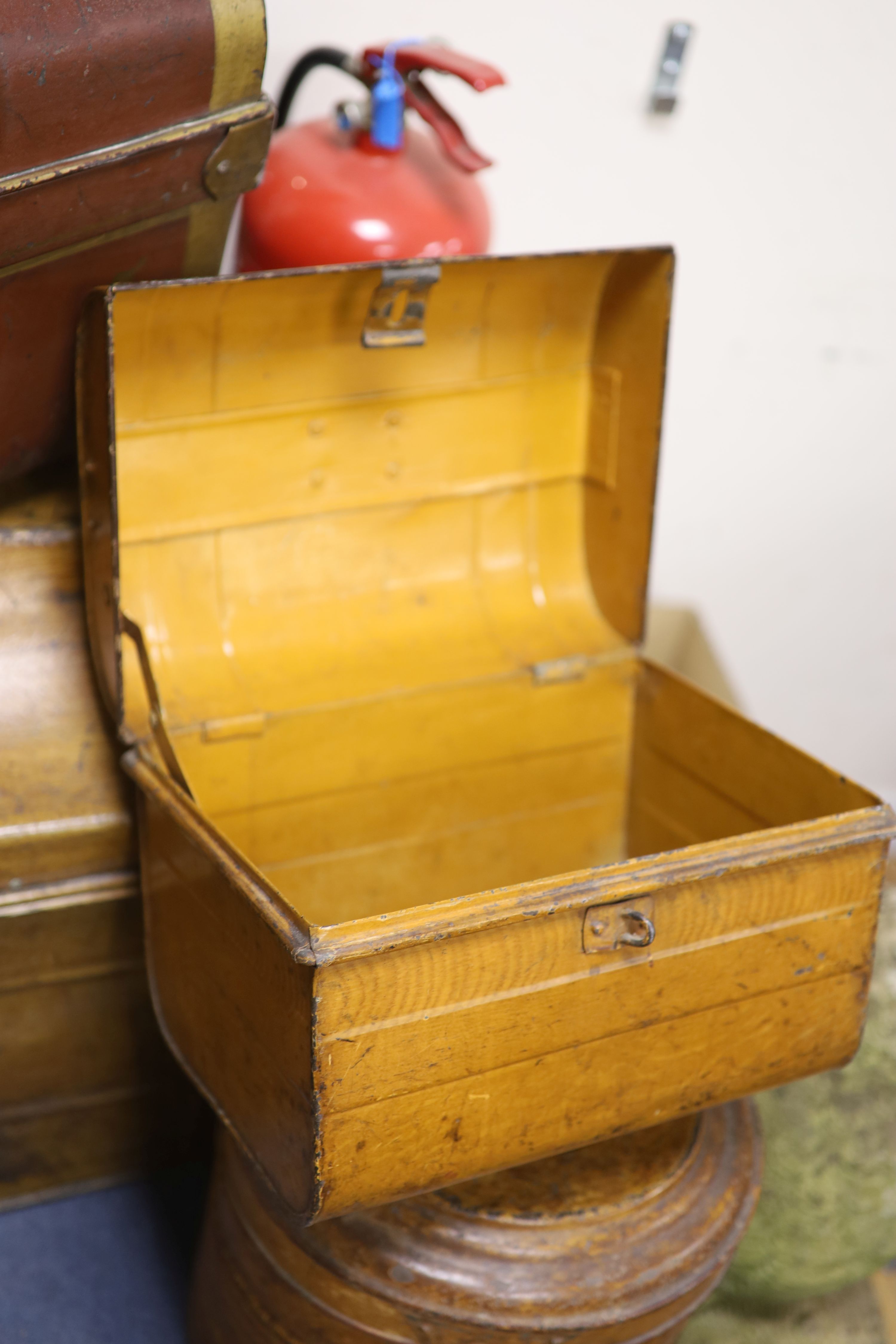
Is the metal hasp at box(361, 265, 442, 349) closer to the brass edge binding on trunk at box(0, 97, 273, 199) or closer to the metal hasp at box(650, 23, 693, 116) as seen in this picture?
the brass edge binding on trunk at box(0, 97, 273, 199)

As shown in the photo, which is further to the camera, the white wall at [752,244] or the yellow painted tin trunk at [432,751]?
the white wall at [752,244]

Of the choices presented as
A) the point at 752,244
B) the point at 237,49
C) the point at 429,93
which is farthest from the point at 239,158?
the point at 752,244

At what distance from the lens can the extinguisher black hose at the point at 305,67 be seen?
197 centimetres

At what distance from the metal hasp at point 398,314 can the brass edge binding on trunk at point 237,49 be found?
0.27 meters

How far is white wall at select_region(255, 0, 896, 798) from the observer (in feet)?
7.82

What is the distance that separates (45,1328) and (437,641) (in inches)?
42.7

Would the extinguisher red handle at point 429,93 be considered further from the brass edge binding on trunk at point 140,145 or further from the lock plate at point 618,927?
the lock plate at point 618,927

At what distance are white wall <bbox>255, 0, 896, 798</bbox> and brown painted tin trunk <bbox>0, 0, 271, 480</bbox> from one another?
69 centimetres

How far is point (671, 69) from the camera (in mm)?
2424

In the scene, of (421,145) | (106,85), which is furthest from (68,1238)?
(421,145)

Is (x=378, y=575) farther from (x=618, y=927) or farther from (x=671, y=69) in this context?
(x=671, y=69)

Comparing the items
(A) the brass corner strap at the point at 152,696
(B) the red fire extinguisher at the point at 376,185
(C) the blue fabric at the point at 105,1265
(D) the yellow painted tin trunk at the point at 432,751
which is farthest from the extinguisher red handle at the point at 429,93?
(C) the blue fabric at the point at 105,1265

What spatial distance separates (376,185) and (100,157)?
487 mm

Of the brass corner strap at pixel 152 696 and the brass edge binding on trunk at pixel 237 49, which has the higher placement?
the brass edge binding on trunk at pixel 237 49
